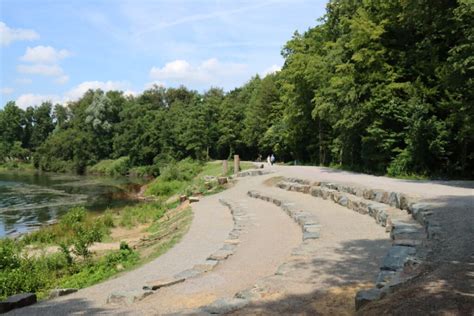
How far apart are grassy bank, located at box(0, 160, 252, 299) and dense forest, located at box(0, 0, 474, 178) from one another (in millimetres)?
10108

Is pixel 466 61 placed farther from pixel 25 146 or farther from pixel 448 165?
pixel 25 146

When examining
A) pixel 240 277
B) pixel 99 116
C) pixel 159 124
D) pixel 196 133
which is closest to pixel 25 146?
pixel 99 116

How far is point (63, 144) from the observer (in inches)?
3509

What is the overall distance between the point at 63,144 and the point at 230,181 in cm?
6957

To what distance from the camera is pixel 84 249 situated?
47.6 feet

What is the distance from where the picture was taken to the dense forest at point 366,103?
1984cm

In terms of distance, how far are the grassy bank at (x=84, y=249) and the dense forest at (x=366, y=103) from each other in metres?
10.1

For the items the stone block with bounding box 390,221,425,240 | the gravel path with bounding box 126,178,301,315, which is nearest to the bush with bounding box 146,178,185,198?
the gravel path with bounding box 126,178,301,315

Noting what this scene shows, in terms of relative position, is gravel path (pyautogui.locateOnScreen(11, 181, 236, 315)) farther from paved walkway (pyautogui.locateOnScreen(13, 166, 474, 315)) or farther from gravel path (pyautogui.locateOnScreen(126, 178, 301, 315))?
gravel path (pyautogui.locateOnScreen(126, 178, 301, 315))

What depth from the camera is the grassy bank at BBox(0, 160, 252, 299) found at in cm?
1155

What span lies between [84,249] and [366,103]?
16542mm

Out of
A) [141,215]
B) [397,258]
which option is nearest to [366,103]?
[141,215]

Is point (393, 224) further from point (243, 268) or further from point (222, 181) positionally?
point (222, 181)

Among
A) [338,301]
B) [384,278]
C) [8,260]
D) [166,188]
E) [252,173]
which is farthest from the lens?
[166,188]
